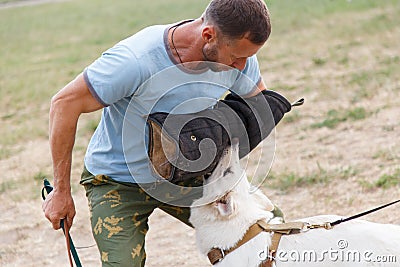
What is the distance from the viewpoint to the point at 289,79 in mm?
10641

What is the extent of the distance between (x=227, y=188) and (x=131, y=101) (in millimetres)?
661

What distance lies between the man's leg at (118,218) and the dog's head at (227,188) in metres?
0.30

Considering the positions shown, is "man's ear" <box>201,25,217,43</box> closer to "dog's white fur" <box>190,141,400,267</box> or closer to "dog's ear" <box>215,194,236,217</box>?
"dog's white fur" <box>190,141,400,267</box>

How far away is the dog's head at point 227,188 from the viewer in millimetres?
3518

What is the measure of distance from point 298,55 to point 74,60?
4762 millimetres

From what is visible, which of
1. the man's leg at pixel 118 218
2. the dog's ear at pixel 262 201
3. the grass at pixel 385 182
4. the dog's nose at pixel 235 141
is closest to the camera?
the man's leg at pixel 118 218

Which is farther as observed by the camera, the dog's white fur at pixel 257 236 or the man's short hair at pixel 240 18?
the dog's white fur at pixel 257 236

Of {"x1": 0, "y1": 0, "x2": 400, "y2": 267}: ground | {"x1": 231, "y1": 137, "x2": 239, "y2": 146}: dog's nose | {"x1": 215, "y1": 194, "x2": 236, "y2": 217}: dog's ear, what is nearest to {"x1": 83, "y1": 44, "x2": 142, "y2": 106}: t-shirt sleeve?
{"x1": 231, "y1": 137, "x2": 239, "y2": 146}: dog's nose

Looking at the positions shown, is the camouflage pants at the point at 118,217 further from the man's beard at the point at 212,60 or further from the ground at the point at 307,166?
the ground at the point at 307,166

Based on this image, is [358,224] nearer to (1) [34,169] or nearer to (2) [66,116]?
(2) [66,116]

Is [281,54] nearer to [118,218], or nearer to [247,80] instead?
[247,80]

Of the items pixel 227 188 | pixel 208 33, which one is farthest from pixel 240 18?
pixel 227 188

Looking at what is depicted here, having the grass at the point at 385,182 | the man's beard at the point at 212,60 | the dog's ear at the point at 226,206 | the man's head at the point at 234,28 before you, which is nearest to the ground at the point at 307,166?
the grass at the point at 385,182

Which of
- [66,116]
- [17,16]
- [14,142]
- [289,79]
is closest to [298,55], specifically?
[289,79]
